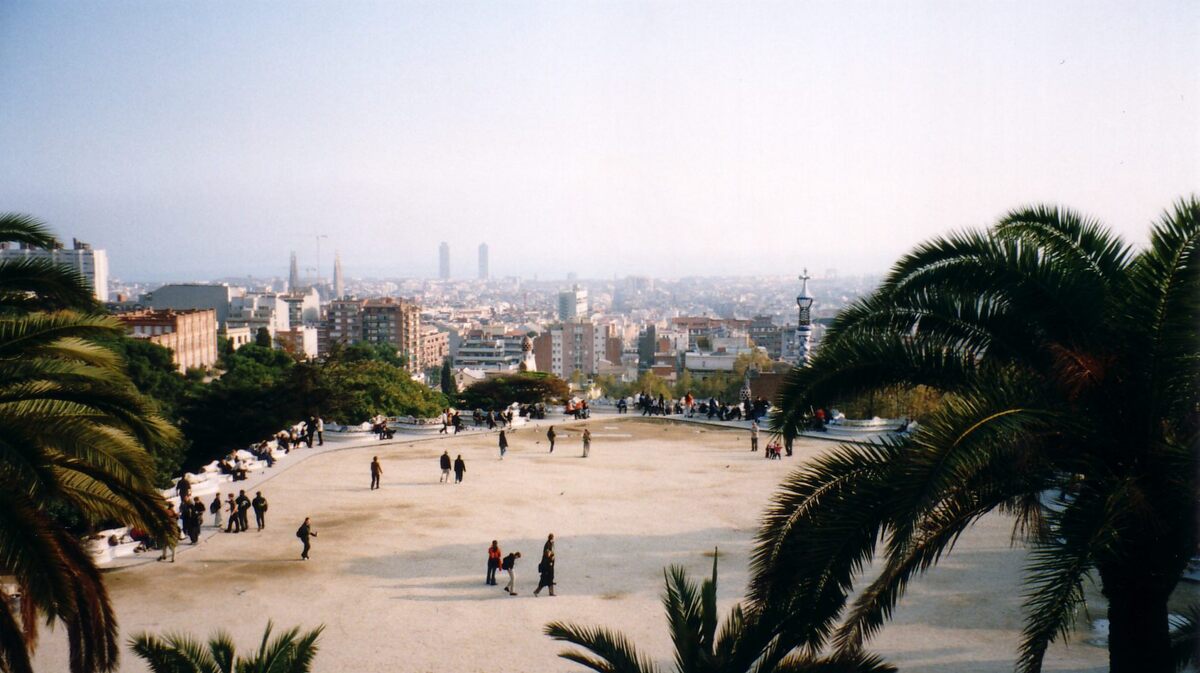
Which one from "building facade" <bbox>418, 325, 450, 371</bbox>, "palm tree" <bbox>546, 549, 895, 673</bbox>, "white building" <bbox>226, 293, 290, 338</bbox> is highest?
"white building" <bbox>226, 293, 290, 338</bbox>

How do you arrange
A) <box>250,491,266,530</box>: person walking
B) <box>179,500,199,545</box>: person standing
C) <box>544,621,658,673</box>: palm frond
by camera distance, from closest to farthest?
<box>544,621,658,673</box>: palm frond, <box>179,500,199,545</box>: person standing, <box>250,491,266,530</box>: person walking

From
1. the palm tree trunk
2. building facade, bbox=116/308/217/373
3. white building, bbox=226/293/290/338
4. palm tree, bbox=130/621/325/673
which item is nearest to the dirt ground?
palm tree, bbox=130/621/325/673

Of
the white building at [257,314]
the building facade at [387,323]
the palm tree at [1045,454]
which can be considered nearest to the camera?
the palm tree at [1045,454]

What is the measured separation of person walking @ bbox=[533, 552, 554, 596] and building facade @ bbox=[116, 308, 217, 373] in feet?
201

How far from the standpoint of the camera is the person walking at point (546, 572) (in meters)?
14.2

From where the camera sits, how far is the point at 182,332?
3014 inches

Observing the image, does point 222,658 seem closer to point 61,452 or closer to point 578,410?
point 61,452

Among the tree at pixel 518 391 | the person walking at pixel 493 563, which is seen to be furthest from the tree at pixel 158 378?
the person walking at pixel 493 563

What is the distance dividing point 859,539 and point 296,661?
413 centimetres

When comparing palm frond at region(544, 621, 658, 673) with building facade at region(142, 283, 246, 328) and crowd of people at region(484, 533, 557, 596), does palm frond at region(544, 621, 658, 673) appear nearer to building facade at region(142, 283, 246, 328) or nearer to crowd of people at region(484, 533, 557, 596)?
crowd of people at region(484, 533, 557, 596)

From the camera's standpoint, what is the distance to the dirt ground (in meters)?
12.0

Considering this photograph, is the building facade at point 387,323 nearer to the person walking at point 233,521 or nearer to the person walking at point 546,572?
the person walking at point 233,521

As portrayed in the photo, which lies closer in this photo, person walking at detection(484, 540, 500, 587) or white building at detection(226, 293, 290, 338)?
person walking at detection(484, 540, 500, 587)

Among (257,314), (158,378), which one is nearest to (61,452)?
(158,378)
